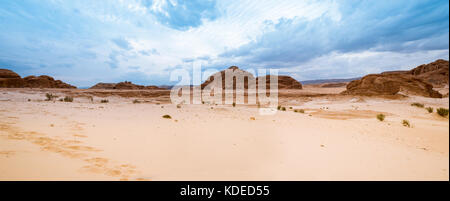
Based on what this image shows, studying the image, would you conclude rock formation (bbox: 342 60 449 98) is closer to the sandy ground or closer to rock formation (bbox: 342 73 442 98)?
rock formation (bbox: 342 73 442 98)

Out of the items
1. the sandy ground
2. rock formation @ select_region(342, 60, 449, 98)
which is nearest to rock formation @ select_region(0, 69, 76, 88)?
the sandy ground

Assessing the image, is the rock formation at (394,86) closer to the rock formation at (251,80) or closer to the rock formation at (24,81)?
the rock formation at (251,80)

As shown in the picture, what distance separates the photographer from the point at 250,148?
4332mm

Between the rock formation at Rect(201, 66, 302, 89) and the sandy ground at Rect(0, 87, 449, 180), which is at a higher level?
the rock formation at Rect(201, 66, 302, 89)

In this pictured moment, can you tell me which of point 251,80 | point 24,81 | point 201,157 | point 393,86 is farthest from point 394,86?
point 24,81

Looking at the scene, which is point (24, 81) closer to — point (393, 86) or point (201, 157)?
point (201, 157)

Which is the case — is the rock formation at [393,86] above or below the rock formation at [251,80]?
below

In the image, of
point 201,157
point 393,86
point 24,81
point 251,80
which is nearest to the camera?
point 201,157

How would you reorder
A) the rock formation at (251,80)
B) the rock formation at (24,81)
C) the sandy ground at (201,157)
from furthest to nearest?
1. the rock formation at (251,80)
2. the rock formation at (24,81)
3. the sandy ground at (201,157)

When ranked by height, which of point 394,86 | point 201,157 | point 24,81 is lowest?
point 201,157

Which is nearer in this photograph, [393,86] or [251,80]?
[393,86]

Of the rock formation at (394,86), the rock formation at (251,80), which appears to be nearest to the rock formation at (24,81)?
the rock formation at (251,80)
